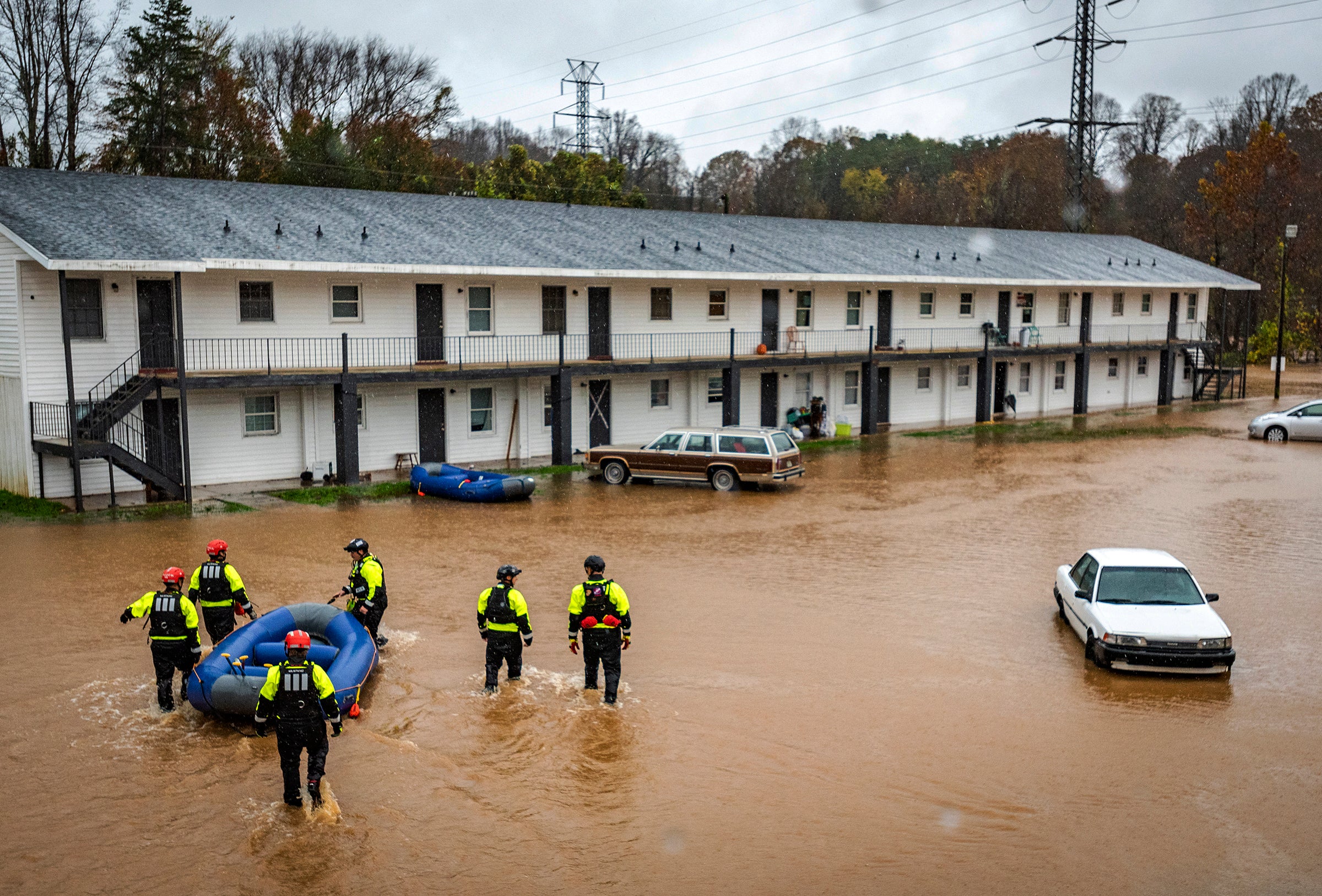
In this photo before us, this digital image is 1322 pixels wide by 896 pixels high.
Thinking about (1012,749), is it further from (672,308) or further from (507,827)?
(672,308)

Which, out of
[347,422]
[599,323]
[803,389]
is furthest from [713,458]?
[803,389]

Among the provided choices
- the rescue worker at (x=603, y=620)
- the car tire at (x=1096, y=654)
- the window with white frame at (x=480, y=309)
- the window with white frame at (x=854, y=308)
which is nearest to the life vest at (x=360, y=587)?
the rescue worker at (x=603, y=620)

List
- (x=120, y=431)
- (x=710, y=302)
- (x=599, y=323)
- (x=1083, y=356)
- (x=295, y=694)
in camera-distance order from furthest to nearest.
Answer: (x=1083, y=356) → (x=710, y=302) → (x=599, y=323) → (x=120, y=431) → (x=295, y=694)

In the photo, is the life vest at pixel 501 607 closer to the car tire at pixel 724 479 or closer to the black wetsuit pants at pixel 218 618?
the black wetsuit pants at pixel 218 618

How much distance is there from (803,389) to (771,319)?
297 cm

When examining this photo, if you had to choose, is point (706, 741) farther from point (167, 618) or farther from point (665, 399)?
point (665, 399)

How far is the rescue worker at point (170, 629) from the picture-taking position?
39.9 ft

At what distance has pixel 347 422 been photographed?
2781 cm

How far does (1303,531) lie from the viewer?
2327cm

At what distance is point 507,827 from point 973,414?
37630 millimetres

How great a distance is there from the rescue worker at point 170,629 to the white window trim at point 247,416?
53.0 feet

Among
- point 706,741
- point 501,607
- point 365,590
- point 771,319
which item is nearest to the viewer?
point 706,741

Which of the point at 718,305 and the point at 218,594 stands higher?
the point at 718,305

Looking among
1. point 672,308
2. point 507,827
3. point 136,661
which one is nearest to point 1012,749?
point 507,827
